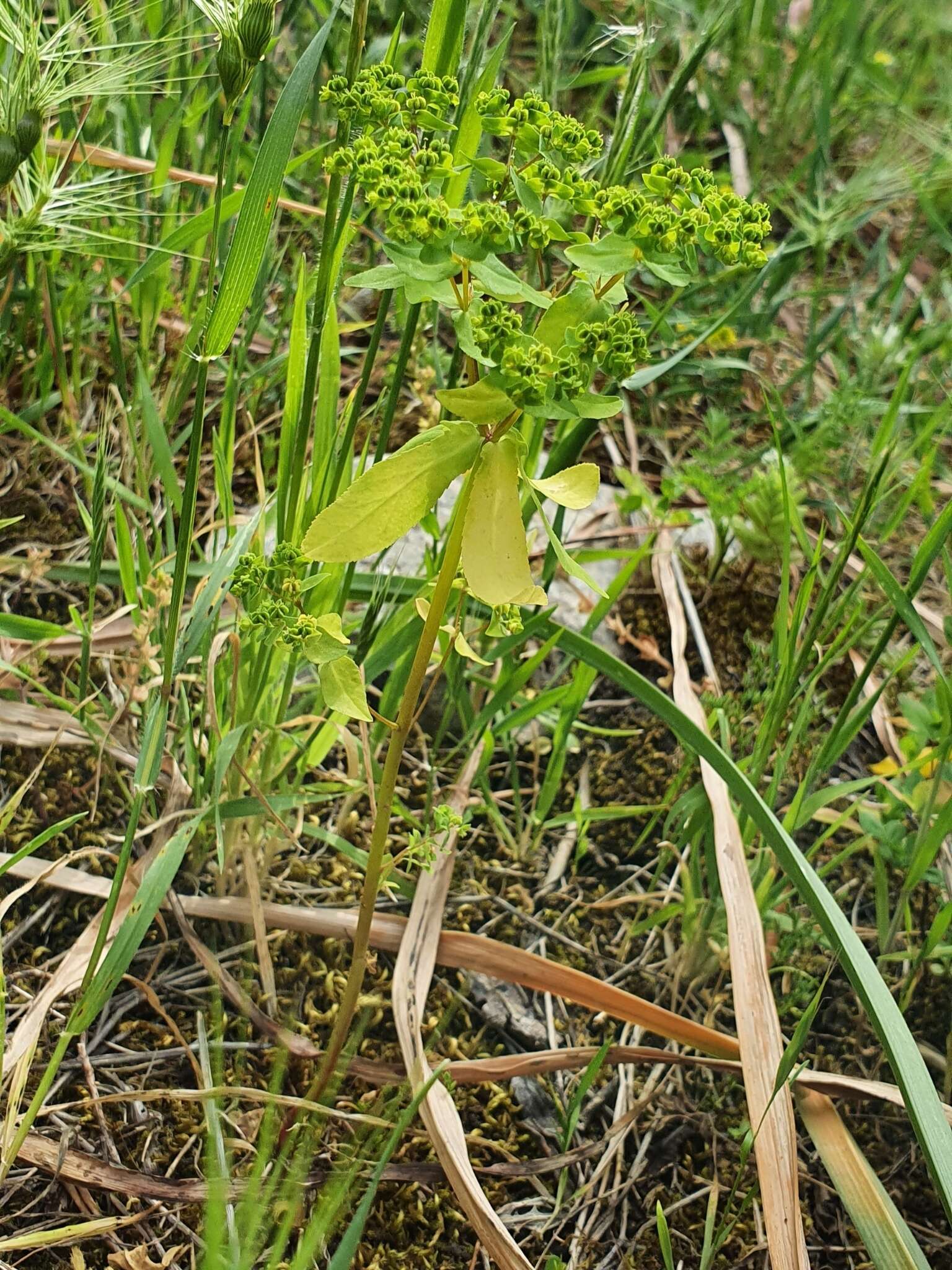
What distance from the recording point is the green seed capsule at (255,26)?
28.9 inches

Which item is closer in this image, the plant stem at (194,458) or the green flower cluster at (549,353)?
the green flower cluster at (549,353)

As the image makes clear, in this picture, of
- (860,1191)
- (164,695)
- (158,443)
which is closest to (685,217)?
(164,695)

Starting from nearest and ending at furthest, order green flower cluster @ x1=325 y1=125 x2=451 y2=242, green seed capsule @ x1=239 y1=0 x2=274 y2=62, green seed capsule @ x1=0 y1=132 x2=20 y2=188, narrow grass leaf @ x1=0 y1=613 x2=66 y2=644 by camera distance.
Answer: green flower cluster @ x1=325 y1=125 x2=451 y2=242 → green seed capsule @ x1=239 y1=0 x2=274 y2=62 → green seed capsule @ x1=0 y1=132 x2=20 y2=188 → narrow grass leaf @ x1=0 y1=613 x2=66 y2=644

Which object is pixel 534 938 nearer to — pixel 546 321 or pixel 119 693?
pixel 119 693

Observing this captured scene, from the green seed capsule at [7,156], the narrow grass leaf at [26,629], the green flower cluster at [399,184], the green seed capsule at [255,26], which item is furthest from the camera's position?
the narrow grass leaf at [26,629]

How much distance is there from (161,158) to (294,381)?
554 mm

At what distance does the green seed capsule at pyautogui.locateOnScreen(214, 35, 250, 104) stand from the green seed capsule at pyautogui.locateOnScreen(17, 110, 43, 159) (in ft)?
0.77

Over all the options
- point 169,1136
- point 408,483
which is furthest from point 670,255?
point 169,1136

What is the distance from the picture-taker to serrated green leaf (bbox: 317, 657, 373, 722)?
31.7 inches

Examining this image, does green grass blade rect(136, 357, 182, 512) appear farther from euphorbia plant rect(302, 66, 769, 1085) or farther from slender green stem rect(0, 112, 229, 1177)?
euphorbia plant rect(302, 66, 769, 1085)

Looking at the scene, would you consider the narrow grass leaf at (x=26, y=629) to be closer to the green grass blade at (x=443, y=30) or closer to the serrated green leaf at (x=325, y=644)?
the serrated green leaf at (x=325, y=644)

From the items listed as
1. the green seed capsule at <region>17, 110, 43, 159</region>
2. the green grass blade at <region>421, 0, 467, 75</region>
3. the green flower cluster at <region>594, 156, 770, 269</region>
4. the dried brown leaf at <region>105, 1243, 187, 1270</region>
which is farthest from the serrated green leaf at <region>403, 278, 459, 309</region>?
the dried brown leaf at <region>105, 1243, 187, 1270</region>

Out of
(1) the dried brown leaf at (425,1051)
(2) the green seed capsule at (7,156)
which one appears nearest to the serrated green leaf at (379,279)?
(2) the green seed capsule at (7,156)

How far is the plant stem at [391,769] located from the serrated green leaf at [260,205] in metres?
0.23
